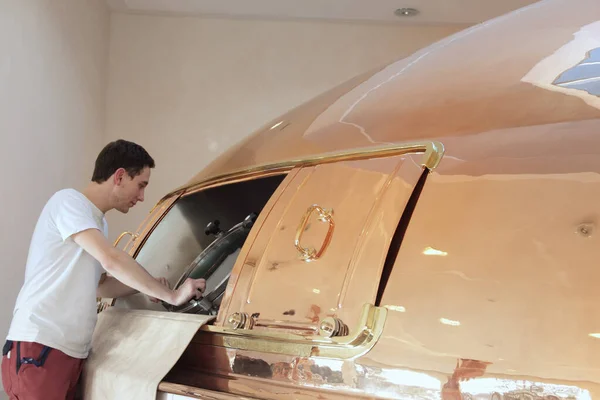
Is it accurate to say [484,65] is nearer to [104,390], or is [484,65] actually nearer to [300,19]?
[104,390]

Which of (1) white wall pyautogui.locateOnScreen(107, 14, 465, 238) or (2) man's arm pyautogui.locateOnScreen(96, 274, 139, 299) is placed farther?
(1) white wall pyautogui.locateOnScreen(107, 14, 465, 238)

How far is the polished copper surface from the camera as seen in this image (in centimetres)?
77

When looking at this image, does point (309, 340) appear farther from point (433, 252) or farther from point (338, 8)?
point (338, 8)

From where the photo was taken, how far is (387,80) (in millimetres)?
1346

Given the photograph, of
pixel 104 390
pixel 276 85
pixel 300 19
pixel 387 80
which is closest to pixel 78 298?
pixel 104 390

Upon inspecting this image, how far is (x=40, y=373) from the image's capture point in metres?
1.36

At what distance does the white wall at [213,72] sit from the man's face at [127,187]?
86.1 inches

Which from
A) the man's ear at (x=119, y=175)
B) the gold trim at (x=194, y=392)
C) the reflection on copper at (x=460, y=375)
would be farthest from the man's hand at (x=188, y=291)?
the reflection on copper at (x=460, y=375)

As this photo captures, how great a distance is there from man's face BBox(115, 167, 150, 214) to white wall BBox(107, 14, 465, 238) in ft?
7.17

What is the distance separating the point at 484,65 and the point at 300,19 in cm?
303

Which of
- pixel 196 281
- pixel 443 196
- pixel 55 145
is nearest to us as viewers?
pixel 443 196

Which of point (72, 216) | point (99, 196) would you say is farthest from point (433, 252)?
point (99, 196)

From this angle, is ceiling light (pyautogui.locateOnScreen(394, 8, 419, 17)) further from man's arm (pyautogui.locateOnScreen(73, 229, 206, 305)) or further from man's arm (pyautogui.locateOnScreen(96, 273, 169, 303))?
man's arm (pyautogui.locateOnScreen(73, 229, 206, 305))

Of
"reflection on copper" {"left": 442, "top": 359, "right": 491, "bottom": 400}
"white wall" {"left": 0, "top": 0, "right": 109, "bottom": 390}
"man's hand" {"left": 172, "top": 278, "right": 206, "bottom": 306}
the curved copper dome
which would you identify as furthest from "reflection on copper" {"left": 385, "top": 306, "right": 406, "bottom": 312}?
"white wall" {"left": 0, "top": 0, "right": 109, "bottom": 390}
